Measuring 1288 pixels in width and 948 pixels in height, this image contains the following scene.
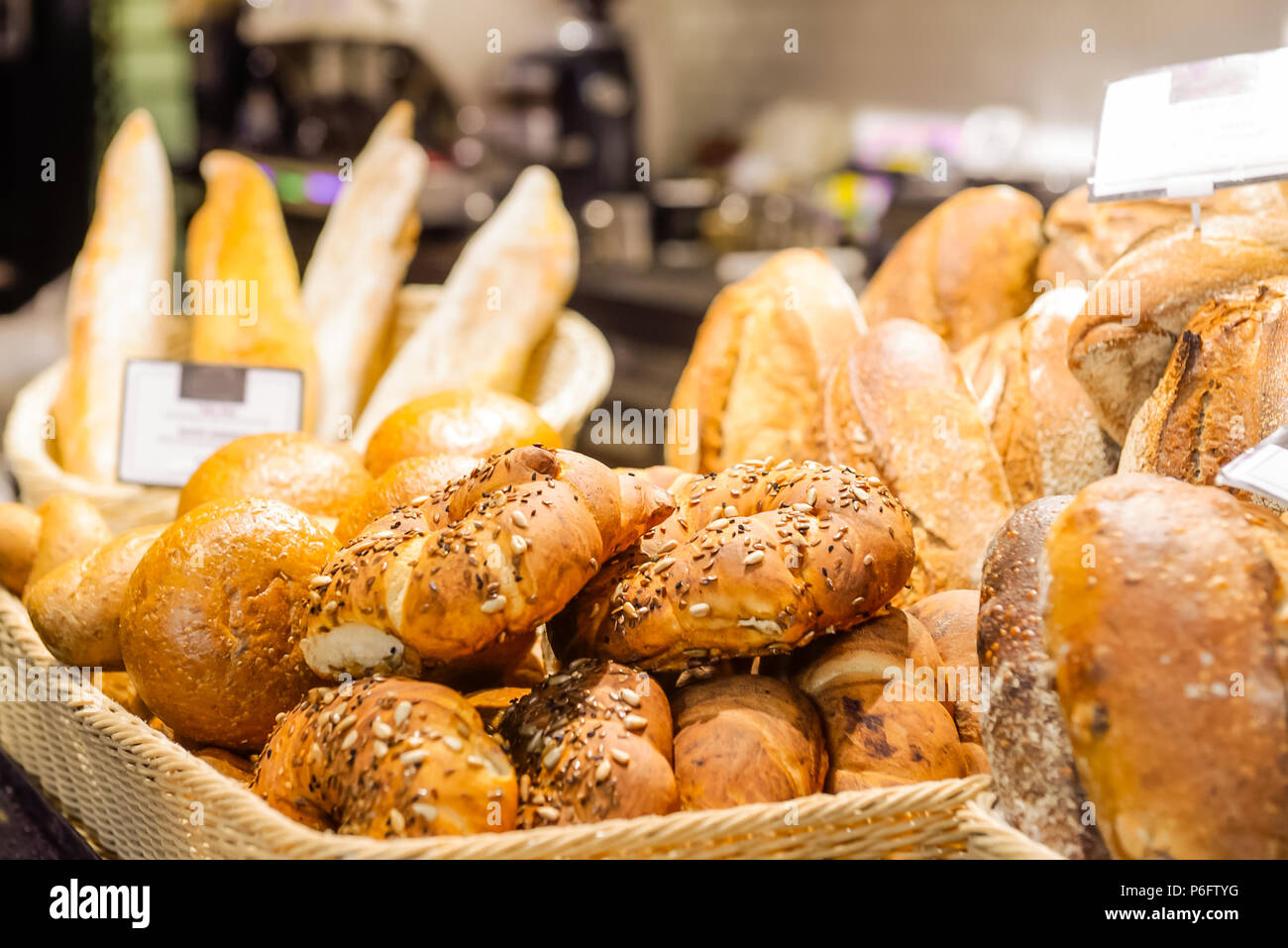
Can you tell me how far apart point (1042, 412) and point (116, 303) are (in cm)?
198

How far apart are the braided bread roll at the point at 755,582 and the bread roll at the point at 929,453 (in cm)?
35

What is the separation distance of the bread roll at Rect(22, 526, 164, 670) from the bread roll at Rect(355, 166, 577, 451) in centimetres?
83

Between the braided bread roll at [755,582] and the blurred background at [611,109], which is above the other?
the blurred background at [611,109]

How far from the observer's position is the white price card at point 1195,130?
1357 mm

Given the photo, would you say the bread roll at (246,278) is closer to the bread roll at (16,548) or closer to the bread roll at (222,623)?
the bread roll at (16,548)

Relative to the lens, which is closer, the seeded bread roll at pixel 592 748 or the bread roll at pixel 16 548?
the seeded bread roll at pixel 592 748

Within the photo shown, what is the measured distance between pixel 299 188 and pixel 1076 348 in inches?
126

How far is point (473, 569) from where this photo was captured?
1.00 m

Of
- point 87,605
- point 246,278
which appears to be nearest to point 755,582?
point 87,605

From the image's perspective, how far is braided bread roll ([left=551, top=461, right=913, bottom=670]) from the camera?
1.06 meters

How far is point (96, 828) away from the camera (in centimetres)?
140

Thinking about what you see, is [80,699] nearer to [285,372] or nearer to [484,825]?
[484,825]

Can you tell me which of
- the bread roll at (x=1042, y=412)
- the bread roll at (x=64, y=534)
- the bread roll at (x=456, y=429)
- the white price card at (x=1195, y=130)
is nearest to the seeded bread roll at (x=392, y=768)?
the bread roll at (x=456, y=429)

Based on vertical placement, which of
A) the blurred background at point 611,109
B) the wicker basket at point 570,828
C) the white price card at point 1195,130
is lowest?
the wicker basket at point 570,828
